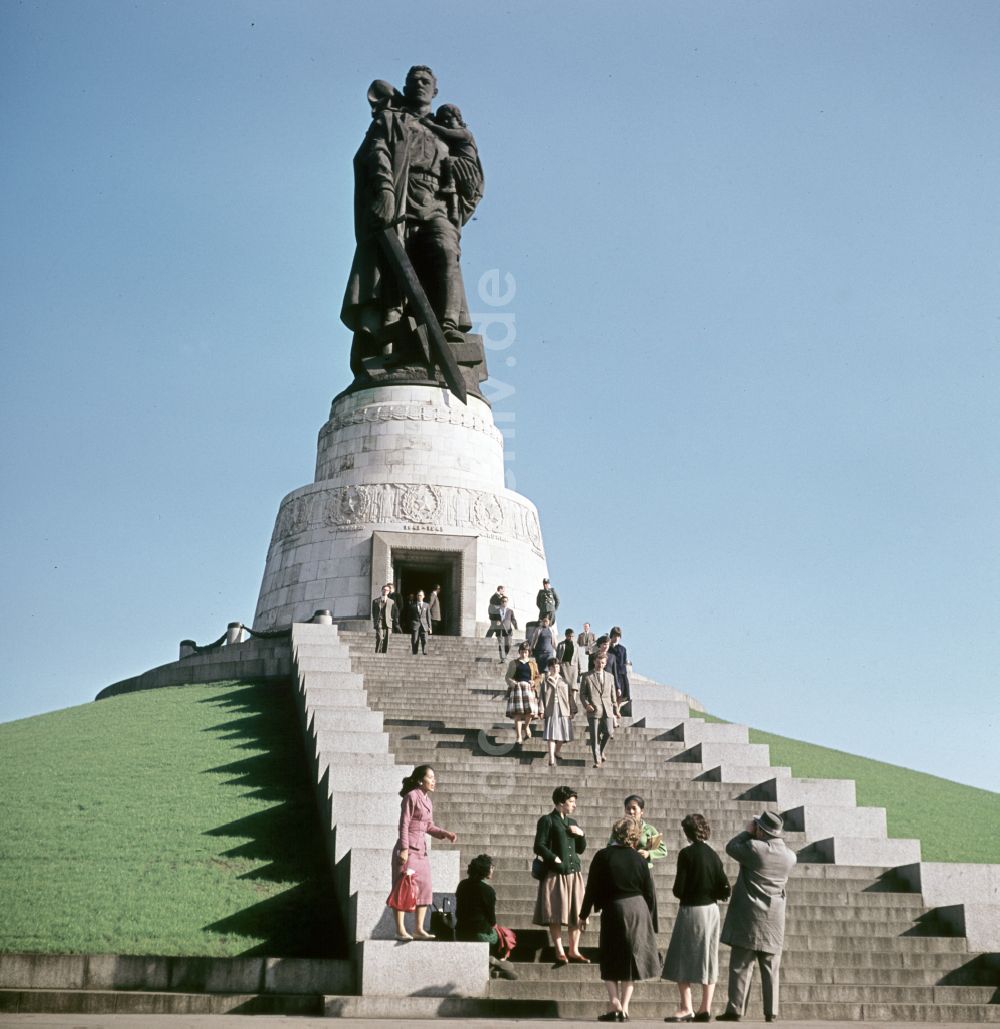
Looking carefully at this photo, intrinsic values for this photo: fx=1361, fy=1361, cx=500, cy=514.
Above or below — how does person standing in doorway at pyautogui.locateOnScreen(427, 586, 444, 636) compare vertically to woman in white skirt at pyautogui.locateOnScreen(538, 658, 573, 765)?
above

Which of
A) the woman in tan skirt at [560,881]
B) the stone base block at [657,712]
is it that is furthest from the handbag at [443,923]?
the stone base block at [657,712]

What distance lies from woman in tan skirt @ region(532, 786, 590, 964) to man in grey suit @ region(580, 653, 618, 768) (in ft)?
19.2

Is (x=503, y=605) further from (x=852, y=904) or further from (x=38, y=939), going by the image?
(x=38, y=939)

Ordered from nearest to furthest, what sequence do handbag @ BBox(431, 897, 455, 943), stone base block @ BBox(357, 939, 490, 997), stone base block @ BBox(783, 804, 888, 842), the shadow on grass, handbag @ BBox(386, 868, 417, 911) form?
stone base block @ BBox(357, 939, 490, 997) → handbag @ BBox(386, 868, 417, 911) → handbag @ BBox(431, 897, 455, 943) → the shadow on grass → stone base block @ BBox(783, 804, 888, 842)

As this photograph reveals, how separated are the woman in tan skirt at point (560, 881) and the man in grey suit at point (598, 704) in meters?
5.85

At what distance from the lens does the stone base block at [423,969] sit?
10.8 m

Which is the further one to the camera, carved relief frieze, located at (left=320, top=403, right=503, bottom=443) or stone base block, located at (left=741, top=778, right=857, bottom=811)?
carved relief frieze, located at (left=320, top=403, right=503, bottom=443)

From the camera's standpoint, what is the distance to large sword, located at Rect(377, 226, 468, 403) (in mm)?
31719

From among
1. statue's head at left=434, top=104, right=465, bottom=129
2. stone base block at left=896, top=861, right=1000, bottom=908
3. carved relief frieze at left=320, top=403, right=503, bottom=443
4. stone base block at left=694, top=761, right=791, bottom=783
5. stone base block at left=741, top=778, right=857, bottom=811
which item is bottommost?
stone base block at left=896, top=861, right=1000, bottom=908

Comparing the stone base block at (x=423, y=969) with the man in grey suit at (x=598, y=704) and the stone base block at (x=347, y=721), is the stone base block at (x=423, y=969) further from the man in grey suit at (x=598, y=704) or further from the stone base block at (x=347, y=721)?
the man in grey suit at (x=598, y=704)

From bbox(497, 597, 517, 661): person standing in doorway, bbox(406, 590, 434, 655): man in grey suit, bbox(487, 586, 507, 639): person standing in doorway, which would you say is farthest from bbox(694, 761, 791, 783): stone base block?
bbox(487, 586, 507, 639): person standing in doorway

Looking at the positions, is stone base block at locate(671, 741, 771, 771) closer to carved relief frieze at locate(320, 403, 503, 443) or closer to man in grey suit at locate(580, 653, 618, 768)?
man in grey suit at locate(580, 653, 618, 768)

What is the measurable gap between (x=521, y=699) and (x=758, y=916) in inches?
319

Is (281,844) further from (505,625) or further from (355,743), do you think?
(505,625)
